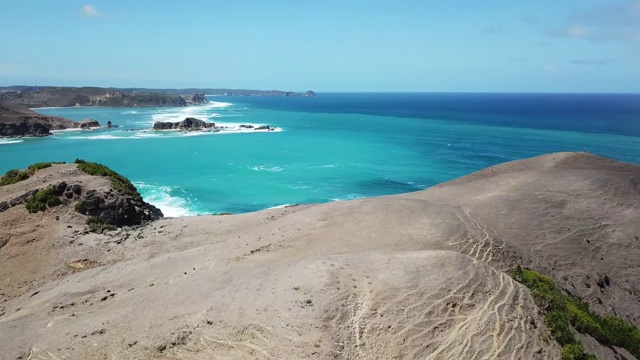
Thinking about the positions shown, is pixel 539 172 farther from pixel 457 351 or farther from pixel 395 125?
pixel 395 125

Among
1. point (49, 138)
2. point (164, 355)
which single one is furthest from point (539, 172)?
point (49, 138)

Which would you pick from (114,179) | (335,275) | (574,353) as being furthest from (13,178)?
(574,353)

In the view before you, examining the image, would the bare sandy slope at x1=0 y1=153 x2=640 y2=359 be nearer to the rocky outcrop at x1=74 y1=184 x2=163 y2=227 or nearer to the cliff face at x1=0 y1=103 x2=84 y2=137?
the rocky outcrop at x1=74 y1=184 x2=163 y2=227

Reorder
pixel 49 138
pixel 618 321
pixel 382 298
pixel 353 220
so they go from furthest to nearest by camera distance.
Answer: pixel 49 138, pixel 353 220, pixel 618 321, pixel 382 298

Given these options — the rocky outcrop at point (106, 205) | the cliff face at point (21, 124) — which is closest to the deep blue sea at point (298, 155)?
the cliff face at point (21, 124)

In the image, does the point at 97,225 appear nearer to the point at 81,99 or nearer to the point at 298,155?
the point at 298,155
